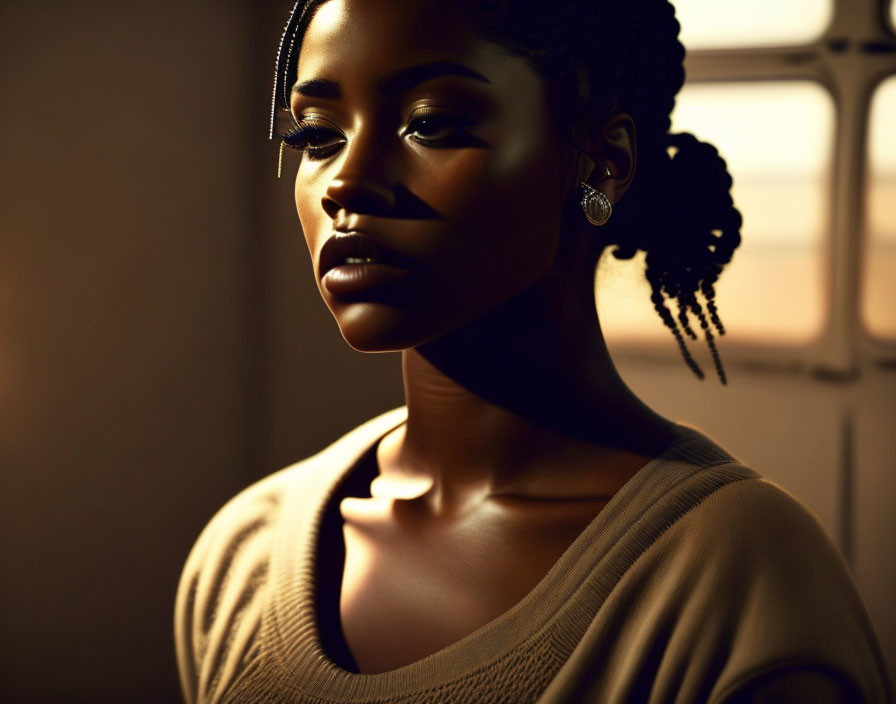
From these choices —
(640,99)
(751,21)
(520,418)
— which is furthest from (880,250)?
(520,418)

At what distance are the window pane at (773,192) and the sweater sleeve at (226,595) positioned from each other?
106 cm

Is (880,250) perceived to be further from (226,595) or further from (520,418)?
(226,595)

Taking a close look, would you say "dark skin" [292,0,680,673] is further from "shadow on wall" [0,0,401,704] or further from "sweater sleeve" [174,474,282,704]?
"shadow on wall" [0,0,401,704]

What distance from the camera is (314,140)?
94cm

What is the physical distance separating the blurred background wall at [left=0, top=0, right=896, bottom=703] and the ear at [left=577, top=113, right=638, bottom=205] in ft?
3.75

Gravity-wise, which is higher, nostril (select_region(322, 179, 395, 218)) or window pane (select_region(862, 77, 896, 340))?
nostril (select_region(322, 179, 395, 218))

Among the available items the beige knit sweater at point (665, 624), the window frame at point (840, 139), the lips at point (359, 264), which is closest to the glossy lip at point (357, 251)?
the lips at point (359, 264)

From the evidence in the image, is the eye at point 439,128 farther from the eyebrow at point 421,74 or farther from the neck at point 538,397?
the neck at point 538,397

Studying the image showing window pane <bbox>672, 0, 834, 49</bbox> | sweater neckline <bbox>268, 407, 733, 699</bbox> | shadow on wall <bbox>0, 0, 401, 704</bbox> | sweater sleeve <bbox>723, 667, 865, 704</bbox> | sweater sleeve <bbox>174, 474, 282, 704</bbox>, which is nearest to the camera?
sweater sleeve <bbox>723, 667, 865, 704</bbox>

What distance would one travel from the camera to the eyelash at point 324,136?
0.86m

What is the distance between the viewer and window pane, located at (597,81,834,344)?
6.70 ft

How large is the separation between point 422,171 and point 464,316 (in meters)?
0.13

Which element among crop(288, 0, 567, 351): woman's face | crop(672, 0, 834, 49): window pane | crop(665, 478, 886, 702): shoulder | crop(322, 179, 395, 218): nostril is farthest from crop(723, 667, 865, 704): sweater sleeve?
crop(672, 0, 834, 49): window pane

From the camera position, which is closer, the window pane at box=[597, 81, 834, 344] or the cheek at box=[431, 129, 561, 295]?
the cheek at box=[431, 129, 561, 295]
